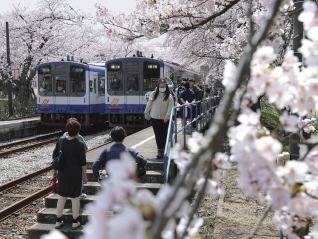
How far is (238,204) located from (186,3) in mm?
2957

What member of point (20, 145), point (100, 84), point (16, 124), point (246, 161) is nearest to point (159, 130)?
point (246, 161)

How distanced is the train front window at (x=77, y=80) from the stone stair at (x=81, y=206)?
9671 mm

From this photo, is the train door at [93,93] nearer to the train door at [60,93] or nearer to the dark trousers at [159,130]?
the train door at [60,93]

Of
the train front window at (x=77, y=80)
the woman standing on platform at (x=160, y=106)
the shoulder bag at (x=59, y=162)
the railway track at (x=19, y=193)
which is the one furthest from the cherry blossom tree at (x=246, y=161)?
the train front window at (x=77, y=80)

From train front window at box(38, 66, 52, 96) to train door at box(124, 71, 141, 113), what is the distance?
312 centimetres

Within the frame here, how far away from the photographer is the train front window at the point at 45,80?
16.7 metres

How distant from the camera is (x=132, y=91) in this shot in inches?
619

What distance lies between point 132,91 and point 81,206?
9.76 metres

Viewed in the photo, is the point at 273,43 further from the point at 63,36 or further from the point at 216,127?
the point at 63,36

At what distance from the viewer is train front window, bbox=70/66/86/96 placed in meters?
16.3

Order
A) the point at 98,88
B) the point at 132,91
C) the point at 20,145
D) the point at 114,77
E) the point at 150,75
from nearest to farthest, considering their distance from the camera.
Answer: the point at 20,145
the point at 150,75
the point at 132,91
the point at 114,77
the point at 98,88

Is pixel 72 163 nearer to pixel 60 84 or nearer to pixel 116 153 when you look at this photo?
pixel 116 153

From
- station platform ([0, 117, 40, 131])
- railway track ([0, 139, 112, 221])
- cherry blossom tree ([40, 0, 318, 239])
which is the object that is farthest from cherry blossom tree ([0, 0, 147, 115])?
cherry blossom tree ([40, 0, 318, 239])

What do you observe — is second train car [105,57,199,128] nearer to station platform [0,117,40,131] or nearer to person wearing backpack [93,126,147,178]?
station platform [0,117,40,131]
